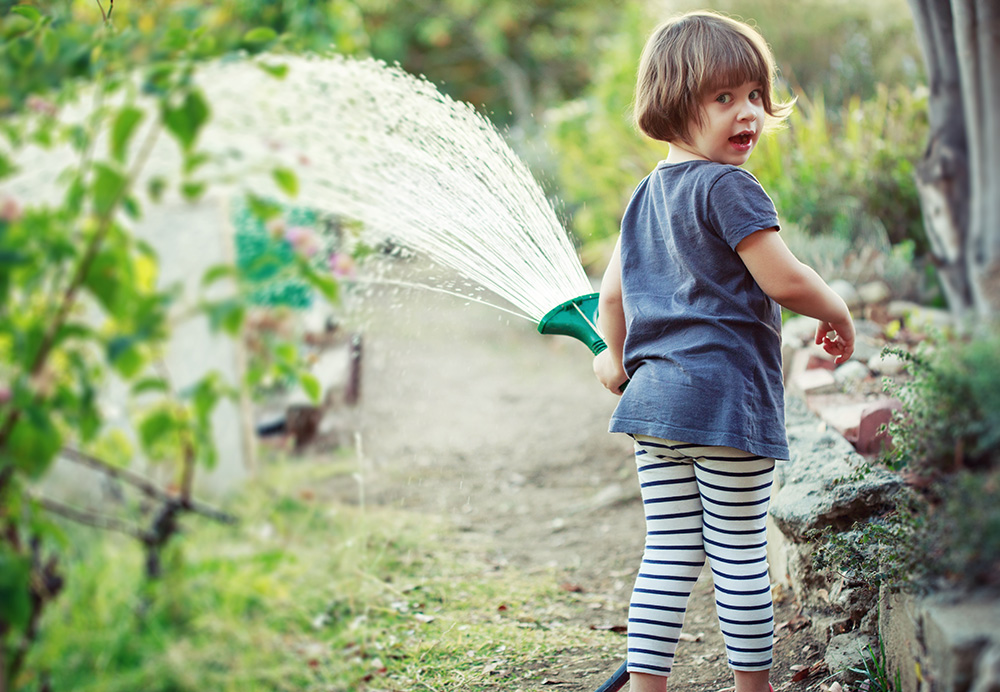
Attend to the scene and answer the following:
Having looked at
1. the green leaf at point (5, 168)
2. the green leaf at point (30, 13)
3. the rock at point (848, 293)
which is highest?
the green leaf at point (30, 13)

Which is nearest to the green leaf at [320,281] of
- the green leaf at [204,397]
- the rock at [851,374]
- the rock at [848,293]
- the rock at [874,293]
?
the green leaf at [204,397]

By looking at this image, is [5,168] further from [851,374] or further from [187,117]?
[851,374]

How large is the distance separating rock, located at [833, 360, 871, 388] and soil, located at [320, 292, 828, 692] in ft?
2.43

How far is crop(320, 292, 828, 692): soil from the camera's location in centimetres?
194

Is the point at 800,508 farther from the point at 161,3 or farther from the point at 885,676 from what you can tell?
the point at 161,3

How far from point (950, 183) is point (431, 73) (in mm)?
8528

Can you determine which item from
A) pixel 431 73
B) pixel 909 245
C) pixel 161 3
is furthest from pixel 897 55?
pixel 431 73

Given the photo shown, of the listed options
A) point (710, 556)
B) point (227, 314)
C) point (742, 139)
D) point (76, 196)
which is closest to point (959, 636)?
point (710, 556)

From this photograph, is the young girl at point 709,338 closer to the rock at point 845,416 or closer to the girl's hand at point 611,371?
the girl's hand at point 611,371

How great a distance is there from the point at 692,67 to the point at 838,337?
54 centimetres

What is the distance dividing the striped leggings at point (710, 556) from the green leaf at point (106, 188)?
0.93 m

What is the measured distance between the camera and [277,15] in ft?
13.5

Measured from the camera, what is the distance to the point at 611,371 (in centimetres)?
161

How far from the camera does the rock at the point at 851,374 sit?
245cm
